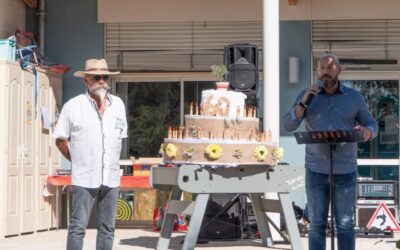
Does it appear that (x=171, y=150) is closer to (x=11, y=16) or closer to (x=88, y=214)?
(x=88, y=214)

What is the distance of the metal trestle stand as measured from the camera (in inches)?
305

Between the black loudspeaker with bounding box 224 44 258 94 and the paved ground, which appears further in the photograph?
the black loudspeaker with bounding box 224 44 258 94

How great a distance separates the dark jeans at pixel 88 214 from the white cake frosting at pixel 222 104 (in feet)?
6.23

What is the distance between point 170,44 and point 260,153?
4.68 m

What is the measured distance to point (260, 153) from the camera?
776 centimetres

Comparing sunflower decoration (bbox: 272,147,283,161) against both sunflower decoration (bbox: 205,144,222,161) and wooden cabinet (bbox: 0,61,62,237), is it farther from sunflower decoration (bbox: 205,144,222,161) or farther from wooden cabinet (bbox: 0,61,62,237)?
wooden cabinet (bbox: 0,61,62,237)

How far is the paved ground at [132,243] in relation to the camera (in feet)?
30.2

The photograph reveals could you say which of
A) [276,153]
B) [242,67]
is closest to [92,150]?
[276,153]

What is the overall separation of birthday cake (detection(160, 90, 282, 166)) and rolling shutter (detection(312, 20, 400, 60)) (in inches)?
156

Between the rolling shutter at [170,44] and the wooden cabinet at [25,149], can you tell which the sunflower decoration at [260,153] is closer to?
the wooden cabinet at [25,149]

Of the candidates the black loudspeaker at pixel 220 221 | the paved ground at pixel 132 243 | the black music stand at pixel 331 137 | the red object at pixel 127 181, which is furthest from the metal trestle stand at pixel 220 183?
the red object at pixel 127 181

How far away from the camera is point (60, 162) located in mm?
12031

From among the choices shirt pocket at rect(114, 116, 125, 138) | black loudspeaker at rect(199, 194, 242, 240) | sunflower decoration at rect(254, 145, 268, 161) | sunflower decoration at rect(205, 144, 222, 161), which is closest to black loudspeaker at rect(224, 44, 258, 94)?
black loudspeaker at rect(199, 194, 242, 240)

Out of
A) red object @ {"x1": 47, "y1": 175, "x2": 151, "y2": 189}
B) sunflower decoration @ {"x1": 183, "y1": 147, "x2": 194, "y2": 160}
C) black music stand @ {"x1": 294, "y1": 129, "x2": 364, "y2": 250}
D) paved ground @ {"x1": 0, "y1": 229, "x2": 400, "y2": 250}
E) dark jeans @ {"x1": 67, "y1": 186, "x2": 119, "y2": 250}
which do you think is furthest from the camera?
red object @ {"x1": 47, "y1": 175, "x2": 151, "y2": 189}
